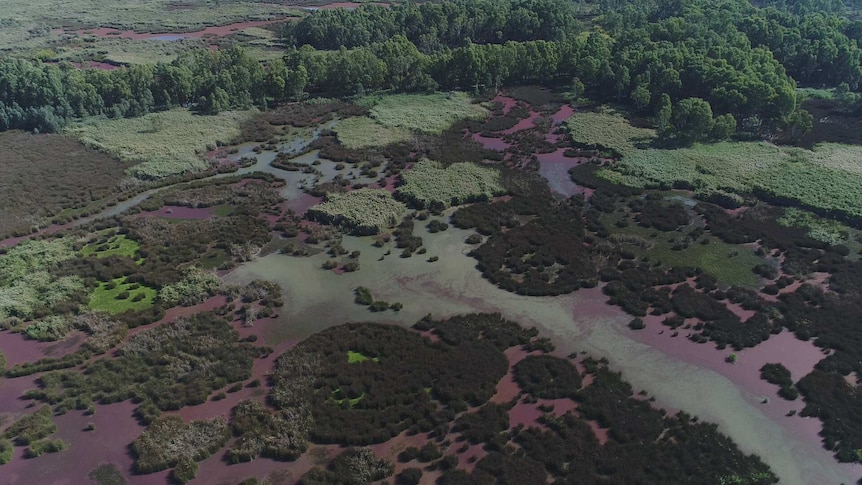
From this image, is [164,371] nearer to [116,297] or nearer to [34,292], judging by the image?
[116,297]

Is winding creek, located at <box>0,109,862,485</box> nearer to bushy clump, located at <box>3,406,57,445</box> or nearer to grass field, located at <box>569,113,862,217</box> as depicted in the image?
bushy clump, located at <box>3,406,57,445</box>

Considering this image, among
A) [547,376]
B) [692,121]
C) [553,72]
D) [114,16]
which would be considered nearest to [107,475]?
[547,376]

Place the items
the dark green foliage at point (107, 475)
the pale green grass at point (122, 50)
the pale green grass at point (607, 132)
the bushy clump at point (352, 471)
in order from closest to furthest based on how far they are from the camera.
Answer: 1. the bushy clump at point (352, 471)
2. the dark green foliage at point (107, 475)
3. the pale green grass at point (607, 132)
4. the pale green grass at point (122, 50)

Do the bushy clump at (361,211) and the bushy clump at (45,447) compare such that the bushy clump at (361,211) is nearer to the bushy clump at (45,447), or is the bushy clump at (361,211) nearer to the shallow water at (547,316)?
the shallow water at (547,316)

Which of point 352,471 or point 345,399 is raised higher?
point 345,399

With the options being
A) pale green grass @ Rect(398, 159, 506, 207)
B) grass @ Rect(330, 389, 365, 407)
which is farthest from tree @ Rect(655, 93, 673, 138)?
grass @ Rect(330, 389, 365, 407)

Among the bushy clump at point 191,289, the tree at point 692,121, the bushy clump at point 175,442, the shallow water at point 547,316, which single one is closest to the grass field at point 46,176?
the bushy clump at point 191,289

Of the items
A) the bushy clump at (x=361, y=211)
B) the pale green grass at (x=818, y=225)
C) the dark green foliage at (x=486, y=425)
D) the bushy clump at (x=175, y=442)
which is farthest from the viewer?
the bushy clump at (x=361, y=211)
